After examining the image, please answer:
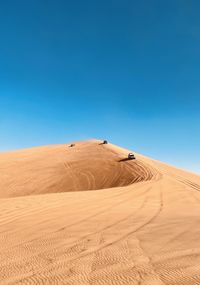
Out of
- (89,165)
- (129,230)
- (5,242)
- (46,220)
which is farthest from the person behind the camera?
(89,165)

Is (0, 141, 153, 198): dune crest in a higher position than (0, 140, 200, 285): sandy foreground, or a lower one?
lower

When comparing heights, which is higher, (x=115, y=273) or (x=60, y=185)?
(x=115, y=273)

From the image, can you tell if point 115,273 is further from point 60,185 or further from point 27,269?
point 60,185

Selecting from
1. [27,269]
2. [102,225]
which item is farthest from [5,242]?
[102,225]

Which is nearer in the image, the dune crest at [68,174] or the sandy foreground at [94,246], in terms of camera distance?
the sandy foreground at [94,246]

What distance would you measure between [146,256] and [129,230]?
1882mm

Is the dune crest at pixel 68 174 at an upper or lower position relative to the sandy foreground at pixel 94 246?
lower

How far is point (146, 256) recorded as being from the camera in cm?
451

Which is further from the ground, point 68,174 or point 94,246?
point 94,246

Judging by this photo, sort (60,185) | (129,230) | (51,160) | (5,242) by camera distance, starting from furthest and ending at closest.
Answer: (51,160) → (60,185) → (129,230) → (5,242)

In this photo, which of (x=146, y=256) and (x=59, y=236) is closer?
(x=146, y=256)

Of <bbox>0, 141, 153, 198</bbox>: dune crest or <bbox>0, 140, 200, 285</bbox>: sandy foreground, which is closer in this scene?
<bbox>0, 140, 200, 285</bbox>: sandy foreground

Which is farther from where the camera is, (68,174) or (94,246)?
(68,174)

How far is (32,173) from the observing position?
2650cm
